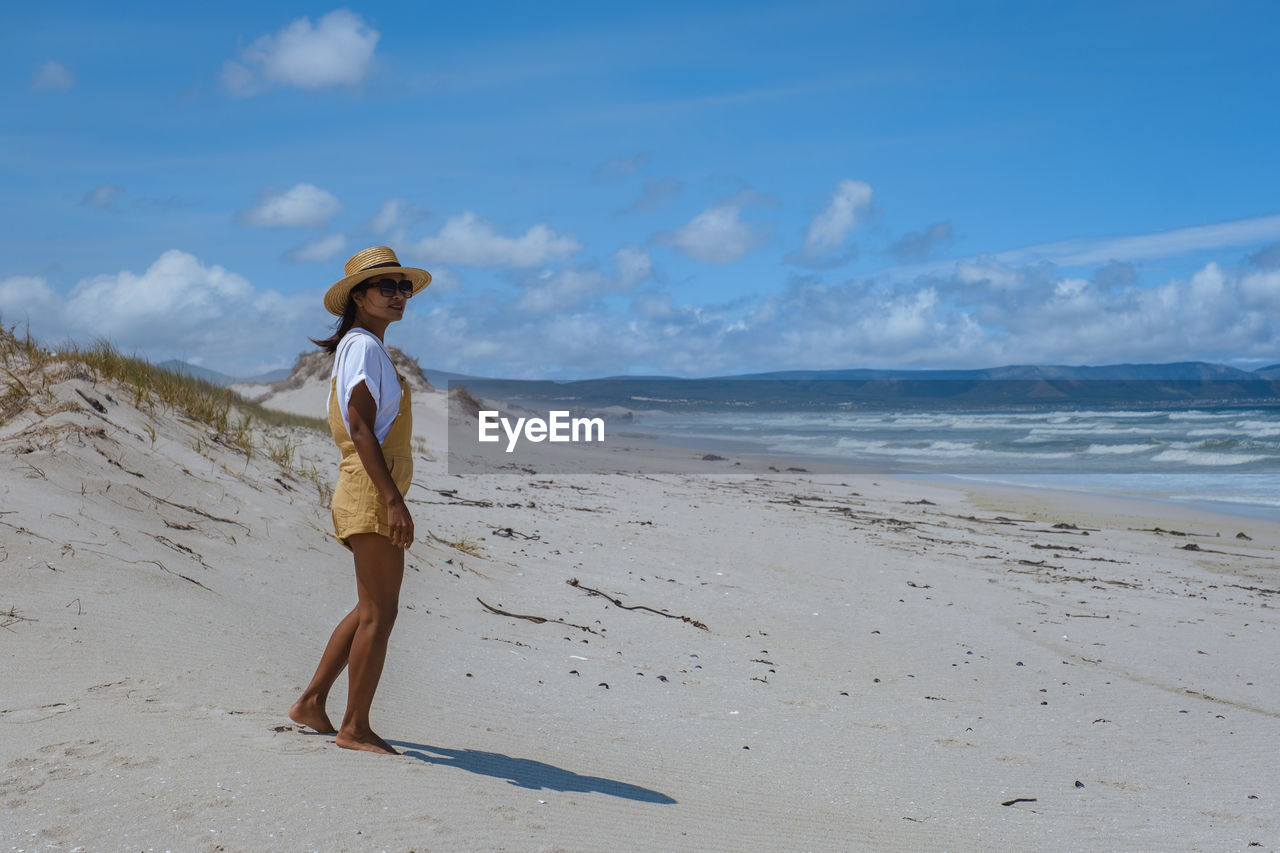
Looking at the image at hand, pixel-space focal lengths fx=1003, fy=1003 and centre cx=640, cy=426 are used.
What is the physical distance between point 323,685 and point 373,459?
0.90 meters

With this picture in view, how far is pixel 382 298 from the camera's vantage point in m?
3.45

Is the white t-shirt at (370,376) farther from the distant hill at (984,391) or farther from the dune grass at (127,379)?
the distant hill at (984,391)

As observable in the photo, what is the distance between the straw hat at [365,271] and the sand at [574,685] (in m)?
1.50

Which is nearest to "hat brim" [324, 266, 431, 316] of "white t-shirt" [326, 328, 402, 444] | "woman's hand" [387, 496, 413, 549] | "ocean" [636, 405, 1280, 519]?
"white t-shirt" [326, 328, 402, 444]

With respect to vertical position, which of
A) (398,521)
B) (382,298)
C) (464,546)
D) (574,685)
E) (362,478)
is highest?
(382,298)

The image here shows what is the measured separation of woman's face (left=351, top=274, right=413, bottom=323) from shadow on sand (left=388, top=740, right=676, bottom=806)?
153 cm

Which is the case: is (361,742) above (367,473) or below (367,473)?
below

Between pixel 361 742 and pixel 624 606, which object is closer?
pixel 361 742

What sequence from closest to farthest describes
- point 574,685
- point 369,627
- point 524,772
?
1. point 369,627
2. point 524,772
3. point 574,685

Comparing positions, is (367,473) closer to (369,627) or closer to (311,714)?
(369,627)

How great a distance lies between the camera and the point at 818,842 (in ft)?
11.1

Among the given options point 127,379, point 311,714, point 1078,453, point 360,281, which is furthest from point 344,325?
point 1078,453

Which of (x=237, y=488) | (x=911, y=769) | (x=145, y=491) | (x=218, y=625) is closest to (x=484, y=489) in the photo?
(x=237, y=488)

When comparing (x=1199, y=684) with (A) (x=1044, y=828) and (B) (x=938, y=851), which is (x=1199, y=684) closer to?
(A) (x=1044, y=828)
